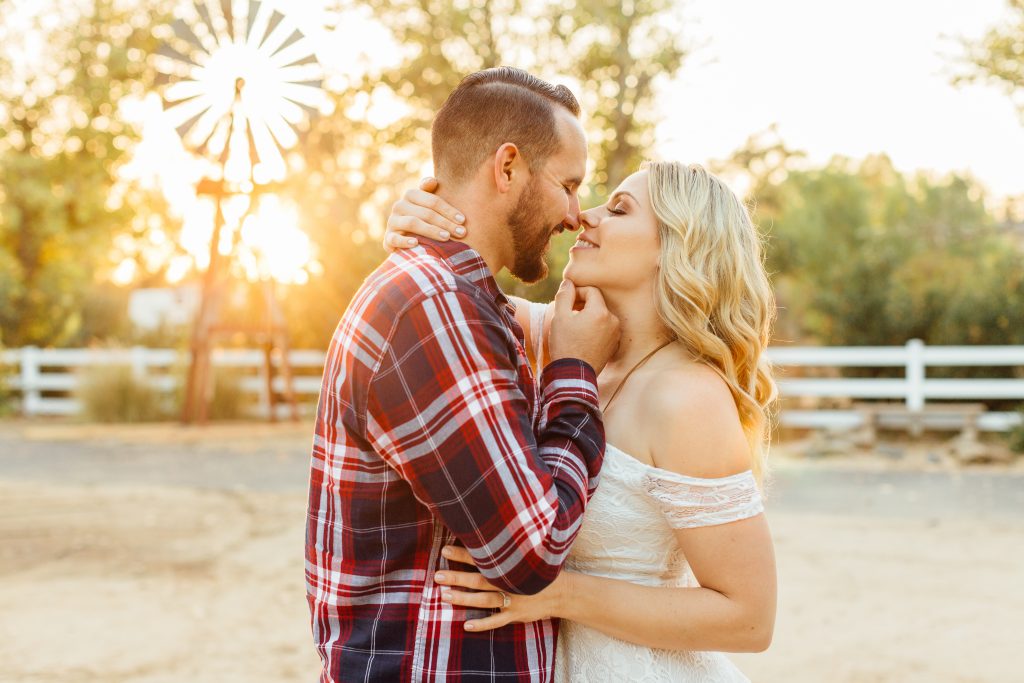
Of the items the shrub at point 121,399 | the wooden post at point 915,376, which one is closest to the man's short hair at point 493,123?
the wooden post at point 915,376

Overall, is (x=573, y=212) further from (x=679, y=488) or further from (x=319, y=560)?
(x=319, y=560)

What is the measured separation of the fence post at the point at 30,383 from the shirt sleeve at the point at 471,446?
1820 centimetres

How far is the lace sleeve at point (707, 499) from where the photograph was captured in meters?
2.03

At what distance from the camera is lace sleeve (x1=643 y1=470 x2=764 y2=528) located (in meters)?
2.03

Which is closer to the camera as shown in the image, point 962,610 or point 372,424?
point 372,424

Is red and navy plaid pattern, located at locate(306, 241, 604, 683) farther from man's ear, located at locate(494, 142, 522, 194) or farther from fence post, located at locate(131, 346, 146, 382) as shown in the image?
fence post, located at locate(131, 346, 146, 382)

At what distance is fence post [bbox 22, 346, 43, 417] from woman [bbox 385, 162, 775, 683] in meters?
17.9

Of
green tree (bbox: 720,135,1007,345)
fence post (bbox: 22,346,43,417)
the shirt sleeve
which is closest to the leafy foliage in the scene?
green tree (bbox: 720,135,1007,345)

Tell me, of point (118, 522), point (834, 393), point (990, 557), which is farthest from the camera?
point (834, 393)

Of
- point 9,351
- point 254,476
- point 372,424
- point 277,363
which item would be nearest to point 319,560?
point 372,424

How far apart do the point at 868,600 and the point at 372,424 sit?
14.9ft

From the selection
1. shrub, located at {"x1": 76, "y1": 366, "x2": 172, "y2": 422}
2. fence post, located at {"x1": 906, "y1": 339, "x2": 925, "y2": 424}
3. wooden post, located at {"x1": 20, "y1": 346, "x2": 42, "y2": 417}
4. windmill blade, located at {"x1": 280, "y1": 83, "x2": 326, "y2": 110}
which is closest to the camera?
fence post, located at {"x1": 906, "y1": 339, "x2": 925, "y2": 424}

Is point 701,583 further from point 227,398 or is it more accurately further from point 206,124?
point 227,398

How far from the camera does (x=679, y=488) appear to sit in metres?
2.05
